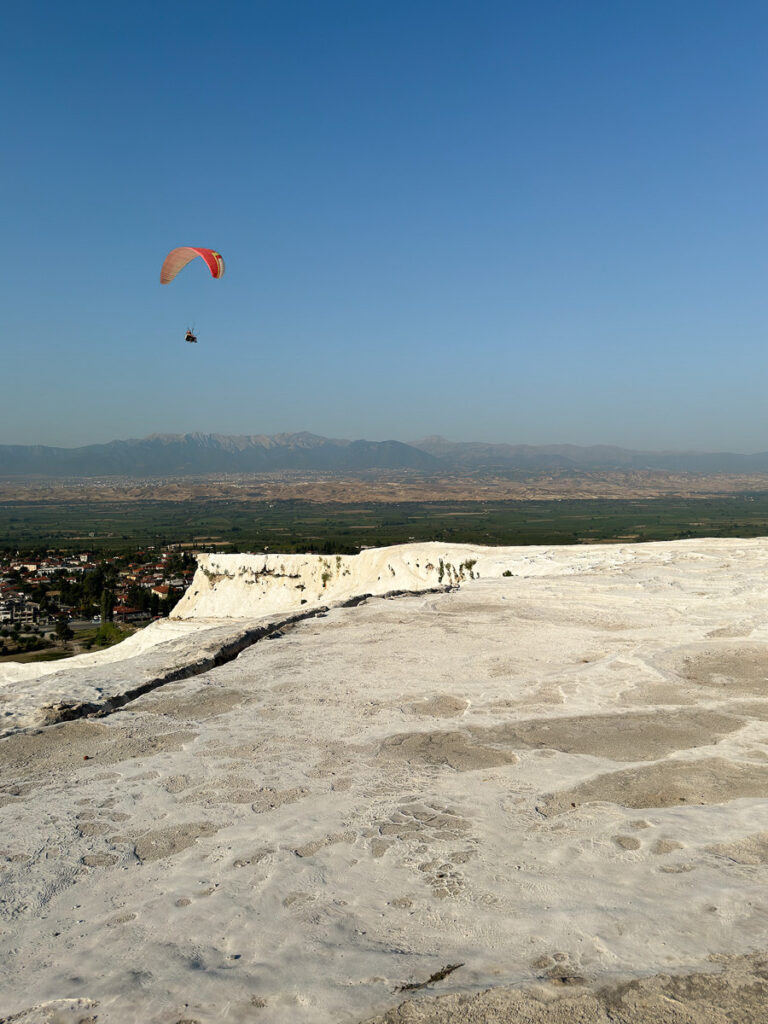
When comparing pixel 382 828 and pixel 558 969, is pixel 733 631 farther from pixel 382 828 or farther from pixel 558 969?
pixel 558 969

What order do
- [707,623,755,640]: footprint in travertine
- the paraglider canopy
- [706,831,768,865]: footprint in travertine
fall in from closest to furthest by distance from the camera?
[706,831,768,865]: footprint in travertine
[707,623,755,640]: footprint in travertine
the paraglider canopy

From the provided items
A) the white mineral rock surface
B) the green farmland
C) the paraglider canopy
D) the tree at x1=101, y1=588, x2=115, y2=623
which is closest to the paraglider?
the paraglider canopy

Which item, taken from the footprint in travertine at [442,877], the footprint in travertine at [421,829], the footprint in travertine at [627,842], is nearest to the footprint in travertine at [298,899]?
the footprint in travertine at [421,829]

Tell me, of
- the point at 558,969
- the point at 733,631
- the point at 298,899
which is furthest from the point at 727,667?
the point at 298,899

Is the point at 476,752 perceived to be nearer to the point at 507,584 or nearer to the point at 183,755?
the point at 183,755

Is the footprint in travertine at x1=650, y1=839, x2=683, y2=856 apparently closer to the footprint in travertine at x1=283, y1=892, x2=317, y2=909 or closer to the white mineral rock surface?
the white mineral rock surface

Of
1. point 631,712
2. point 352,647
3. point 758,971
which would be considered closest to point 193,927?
point 758,971
